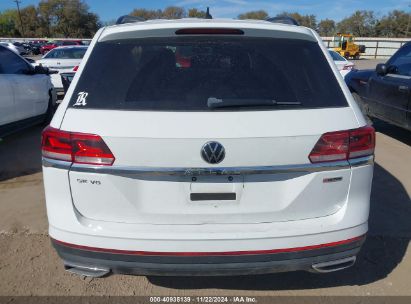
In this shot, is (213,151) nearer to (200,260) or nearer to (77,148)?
(200,260)

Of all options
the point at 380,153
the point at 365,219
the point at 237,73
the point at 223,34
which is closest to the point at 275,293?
the point at 365,219

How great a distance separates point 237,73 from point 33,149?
5.30 m

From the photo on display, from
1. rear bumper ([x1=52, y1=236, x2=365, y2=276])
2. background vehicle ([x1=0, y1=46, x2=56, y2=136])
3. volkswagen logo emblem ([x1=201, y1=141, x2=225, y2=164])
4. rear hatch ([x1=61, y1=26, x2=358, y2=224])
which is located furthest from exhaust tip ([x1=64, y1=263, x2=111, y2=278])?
background vehicle ([x1=0, y1=46, x2=56, y2=136])

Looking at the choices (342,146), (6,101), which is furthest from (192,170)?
(6,101)

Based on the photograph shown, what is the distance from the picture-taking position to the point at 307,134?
2.30 m

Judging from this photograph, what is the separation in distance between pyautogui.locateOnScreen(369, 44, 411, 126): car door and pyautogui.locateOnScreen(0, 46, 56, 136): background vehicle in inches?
238

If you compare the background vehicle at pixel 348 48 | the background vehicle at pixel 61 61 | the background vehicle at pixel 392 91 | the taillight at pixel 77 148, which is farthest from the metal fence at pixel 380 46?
the taillight at pixel 77 148

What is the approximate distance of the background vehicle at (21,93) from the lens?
21.3ft

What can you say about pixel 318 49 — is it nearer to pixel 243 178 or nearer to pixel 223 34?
pixel 223 34

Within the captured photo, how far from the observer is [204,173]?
225 cm

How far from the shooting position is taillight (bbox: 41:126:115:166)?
2.27 m

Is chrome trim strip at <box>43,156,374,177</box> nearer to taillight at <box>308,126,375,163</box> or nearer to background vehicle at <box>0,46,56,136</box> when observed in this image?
taillight at <box>308,126,375,163</box>

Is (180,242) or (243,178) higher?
(243,178)

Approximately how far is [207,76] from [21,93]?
5473mm
